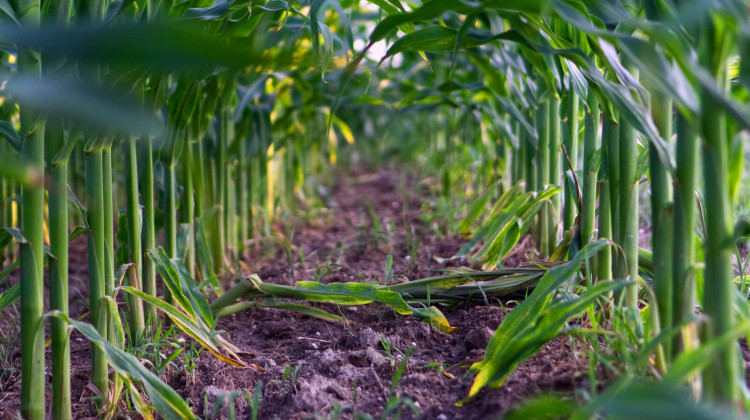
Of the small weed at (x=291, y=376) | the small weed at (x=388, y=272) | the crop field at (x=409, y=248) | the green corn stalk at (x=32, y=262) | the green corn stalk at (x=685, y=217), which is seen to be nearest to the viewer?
the crop field at (x=409, y=248)

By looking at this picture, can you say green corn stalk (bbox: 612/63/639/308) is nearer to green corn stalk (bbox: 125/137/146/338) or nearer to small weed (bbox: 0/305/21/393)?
green corn stalk (bbox: 125/137/146/338)

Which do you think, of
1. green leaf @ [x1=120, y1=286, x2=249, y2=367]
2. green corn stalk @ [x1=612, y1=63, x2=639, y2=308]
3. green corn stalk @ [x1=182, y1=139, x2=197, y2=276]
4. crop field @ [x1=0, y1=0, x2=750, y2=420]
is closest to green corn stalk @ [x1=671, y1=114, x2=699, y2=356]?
crop field @ [x1=0, y1=0, x2=750, y2=420]

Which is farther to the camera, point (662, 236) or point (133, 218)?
point (133, 218)

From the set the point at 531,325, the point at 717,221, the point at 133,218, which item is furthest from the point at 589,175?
the point at 133,218

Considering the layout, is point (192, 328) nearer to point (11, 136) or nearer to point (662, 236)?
point (11, 136)

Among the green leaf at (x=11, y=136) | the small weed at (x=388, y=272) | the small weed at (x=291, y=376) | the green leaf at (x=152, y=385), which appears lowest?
the small weed at (x=291, y=376)

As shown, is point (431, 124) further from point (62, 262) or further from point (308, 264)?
point (62, 262)

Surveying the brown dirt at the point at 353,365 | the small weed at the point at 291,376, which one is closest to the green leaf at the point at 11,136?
the brown dirt at the point at 353,365

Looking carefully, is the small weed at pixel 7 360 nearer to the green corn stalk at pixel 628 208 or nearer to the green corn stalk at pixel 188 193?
the green corn stalk at pixel 188 193

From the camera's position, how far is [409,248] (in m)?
2.04

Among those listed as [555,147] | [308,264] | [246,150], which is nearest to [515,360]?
[555,147]

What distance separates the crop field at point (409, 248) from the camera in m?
0.64

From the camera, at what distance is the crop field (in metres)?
0.64

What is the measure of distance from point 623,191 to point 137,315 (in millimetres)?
1012
